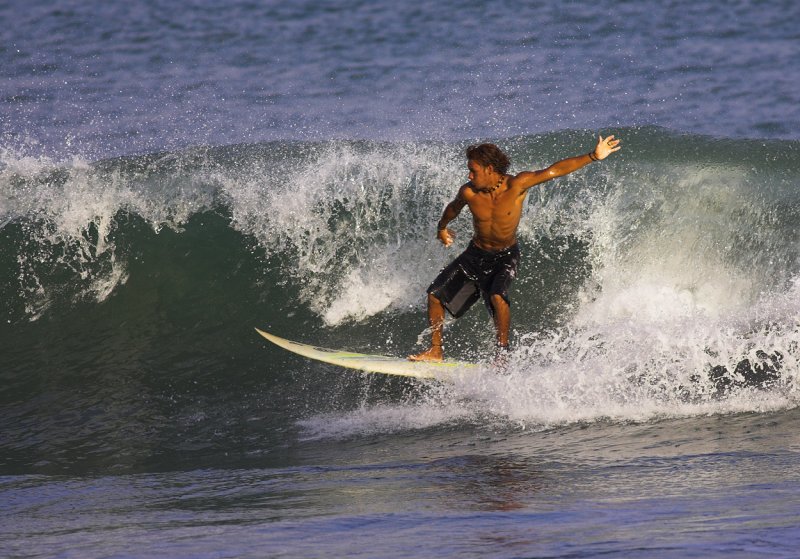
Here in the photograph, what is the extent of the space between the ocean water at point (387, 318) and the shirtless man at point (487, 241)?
0.40 meters

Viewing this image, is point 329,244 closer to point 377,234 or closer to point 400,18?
point 377,234

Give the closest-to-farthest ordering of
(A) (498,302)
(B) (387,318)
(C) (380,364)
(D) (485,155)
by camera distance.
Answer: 1. (D) (485,155)
2. (A) (498,302)
3. (C) (380,364)
4. (B) (387,318)

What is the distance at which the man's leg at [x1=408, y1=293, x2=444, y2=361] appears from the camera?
6.95 m

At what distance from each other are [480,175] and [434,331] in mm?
1134

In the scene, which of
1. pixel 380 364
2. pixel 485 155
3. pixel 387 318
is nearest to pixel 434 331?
pixel 380 364

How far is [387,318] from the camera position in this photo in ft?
28.2

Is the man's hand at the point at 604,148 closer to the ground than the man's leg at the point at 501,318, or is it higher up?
higher up

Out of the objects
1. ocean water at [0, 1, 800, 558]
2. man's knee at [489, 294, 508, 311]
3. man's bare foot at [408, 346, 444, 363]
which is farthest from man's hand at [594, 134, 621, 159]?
man's bare foot at [408, 346, 444, 363]

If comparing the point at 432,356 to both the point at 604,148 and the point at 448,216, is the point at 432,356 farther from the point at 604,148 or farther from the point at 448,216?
the point at 604,148

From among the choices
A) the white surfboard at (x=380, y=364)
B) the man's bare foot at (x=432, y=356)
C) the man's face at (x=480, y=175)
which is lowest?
the white surfboard at (x=380, y=364)

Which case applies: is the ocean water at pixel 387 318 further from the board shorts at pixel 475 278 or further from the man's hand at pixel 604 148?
the man's hand at pixel 604 148

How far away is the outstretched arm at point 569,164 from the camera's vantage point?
20.4ft

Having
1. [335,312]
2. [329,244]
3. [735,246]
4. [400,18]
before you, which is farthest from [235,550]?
[400,18]

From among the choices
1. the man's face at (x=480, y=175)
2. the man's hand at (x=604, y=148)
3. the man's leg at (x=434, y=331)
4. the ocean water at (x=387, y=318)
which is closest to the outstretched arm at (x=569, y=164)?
the man's hand at (x=604, y=148)
